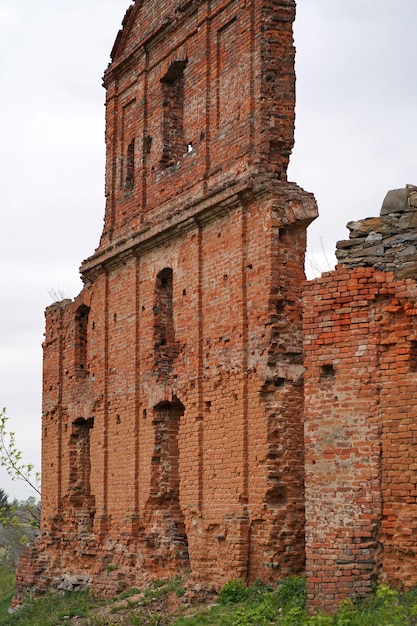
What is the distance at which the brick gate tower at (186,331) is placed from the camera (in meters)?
13.0

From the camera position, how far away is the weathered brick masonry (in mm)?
10711

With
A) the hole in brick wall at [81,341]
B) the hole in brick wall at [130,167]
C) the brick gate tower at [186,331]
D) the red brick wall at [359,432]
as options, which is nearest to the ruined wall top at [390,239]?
the red brick wall at [359,432]

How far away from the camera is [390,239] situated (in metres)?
10.9

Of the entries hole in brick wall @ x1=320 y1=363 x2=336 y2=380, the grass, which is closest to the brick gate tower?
the grass

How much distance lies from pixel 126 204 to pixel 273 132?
4633mm

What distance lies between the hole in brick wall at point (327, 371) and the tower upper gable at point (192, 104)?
3340mm

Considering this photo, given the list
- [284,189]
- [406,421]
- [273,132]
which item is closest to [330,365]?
[406,421]

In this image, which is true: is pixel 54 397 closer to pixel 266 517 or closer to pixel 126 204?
pixel 126 204

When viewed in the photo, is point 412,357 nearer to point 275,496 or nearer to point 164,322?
point 275,496

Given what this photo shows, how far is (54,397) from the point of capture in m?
19.9

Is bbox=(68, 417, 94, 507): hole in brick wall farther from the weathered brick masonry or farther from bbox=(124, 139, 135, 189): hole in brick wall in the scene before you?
bbox=(124, 139, 135, 189): hole in brick wall

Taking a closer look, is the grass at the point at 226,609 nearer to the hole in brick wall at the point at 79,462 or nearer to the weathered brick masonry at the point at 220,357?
the weathered brick masonry at the point at 220,357

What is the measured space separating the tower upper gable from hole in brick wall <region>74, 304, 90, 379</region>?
5.27 feet

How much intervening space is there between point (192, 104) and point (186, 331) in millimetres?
3555
